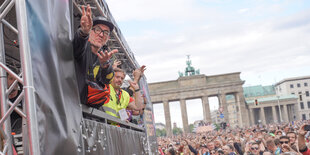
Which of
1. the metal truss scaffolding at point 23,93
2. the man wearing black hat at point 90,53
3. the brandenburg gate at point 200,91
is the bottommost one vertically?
the metal truss scaffolding at point 23,93

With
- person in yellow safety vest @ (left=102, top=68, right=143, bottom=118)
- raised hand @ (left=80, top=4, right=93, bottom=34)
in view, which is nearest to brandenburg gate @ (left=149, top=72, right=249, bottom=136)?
person in yellow safety vest @ (left=102, top=68, right=143, bottom=118)

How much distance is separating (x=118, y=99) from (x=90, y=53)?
1979 millimetres

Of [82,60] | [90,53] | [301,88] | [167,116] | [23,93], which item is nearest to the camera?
[23,93]

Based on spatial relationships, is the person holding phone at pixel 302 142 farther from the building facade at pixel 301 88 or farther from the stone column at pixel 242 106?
the building facade at pixel 301 88

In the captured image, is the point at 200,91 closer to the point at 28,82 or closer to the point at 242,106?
the point at 242,106

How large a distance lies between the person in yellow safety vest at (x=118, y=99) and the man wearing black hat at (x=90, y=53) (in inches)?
19.8

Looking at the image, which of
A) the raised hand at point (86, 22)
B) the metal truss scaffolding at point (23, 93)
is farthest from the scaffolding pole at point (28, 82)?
the raised hand at point (86, 22)

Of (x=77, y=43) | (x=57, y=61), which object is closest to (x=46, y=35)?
(x=57, y=61)

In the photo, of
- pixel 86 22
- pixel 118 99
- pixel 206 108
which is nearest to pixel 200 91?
pixel 206 108

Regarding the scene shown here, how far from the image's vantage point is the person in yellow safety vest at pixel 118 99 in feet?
15.3

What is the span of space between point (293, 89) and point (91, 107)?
142 meters

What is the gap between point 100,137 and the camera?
3.43 metres

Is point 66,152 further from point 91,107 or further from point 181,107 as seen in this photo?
point 181,107

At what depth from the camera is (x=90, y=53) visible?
10.4 ft
